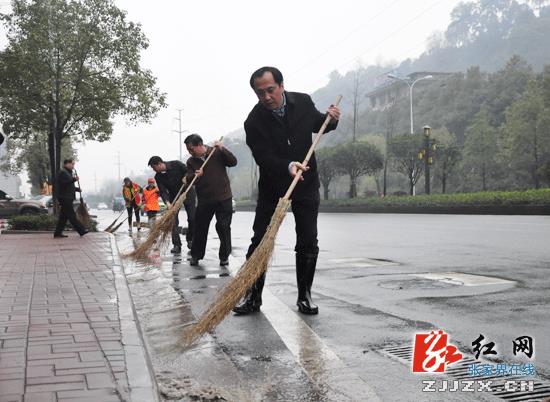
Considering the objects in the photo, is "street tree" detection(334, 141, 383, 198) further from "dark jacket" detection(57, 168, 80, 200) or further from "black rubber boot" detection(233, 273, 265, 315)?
"black rubber boot" detection(233, 273, 265, 315)

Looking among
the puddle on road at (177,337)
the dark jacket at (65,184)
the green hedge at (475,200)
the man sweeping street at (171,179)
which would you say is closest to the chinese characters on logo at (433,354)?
the puddle on road at (177,337)

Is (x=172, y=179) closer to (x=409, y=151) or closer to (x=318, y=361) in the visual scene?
(x=318, y=361)

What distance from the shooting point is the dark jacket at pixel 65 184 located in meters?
12.5

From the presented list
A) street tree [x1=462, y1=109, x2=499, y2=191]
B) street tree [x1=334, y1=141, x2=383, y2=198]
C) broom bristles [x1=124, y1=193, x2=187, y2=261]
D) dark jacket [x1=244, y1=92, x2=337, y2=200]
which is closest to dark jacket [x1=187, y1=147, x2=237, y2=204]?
broom bristles [x1=124, y1=193, x2=187, y2=261]

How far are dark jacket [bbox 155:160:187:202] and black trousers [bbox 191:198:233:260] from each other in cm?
204

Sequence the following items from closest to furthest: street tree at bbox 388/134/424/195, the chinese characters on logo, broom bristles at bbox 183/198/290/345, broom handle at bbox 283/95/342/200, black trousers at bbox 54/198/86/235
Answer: the chinese characters on logo < broom bristles at bbox 183/198/290/345 < broom handle at bbox 283/95/342/200 < black trousers at bbox 54/198/86/235 < street tree at bbox 388/134/424/195

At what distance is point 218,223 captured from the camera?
7.76 metres

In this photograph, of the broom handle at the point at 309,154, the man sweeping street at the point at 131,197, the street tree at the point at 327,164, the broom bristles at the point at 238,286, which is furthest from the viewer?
the street tree at the point at 327,164

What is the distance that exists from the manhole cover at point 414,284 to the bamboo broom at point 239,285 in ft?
6.73

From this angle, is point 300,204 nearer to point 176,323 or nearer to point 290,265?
point 176,323

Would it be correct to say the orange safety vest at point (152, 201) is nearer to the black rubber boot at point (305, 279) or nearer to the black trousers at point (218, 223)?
the black trousers at point (218, 223)

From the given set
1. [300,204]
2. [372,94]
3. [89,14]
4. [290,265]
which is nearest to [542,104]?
[89,14]

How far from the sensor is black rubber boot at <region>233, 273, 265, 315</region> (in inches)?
183

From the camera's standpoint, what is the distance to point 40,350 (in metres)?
3.29
